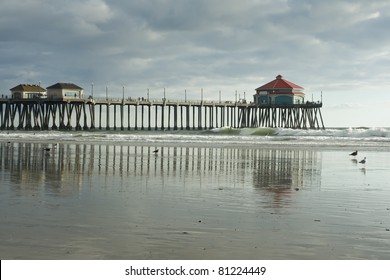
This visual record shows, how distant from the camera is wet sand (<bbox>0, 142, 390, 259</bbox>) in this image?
6895 millimetres

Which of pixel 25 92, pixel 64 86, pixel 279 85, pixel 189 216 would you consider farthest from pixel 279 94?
pixel 189 216

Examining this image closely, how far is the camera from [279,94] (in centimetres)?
8531

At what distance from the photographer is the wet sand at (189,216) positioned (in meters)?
6.89

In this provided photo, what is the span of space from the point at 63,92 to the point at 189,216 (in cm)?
6647

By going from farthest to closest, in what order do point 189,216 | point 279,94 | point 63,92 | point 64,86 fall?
point 279,94 → point 64,86 → point 63,92 → point 189,216

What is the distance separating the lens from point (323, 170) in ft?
63.5

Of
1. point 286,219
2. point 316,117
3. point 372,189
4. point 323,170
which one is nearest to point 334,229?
point 286,219

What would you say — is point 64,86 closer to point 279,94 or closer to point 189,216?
point 279,94

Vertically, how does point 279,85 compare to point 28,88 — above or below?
above

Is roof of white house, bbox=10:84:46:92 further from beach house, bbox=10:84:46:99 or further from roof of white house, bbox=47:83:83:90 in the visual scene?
roof of white house, bbox=47:83:83:90

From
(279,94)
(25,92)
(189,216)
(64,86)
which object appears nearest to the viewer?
(189,216)

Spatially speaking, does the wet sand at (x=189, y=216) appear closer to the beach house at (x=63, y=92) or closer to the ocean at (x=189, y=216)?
the ocean at (x=189, y=216)

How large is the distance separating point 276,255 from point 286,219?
2512 mm
